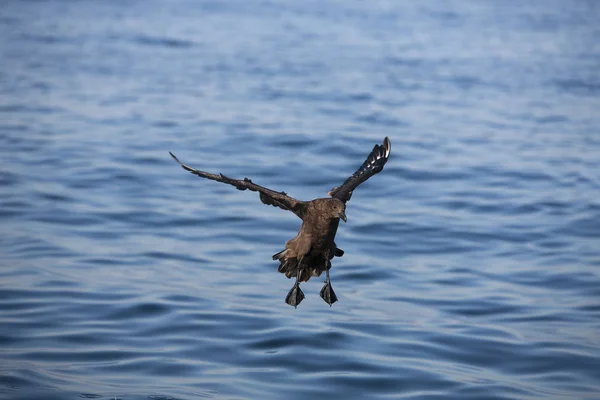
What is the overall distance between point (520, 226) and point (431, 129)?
689 cm

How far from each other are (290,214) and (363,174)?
739 centimetres

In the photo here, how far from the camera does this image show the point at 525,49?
3120cm

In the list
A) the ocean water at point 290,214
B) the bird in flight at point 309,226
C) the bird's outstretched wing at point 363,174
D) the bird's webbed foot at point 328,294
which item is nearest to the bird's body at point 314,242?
the bird in flight at point 309,226

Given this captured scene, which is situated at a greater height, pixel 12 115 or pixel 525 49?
pixel 525 49

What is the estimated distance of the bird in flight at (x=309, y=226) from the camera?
8.00 meters

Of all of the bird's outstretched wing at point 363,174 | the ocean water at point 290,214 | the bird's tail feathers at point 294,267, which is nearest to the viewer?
the bird's tail feathers at point 294,267

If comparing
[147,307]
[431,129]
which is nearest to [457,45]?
[431,129]

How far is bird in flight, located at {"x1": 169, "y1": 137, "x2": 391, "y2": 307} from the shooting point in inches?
315

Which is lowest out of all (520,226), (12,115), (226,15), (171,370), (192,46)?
(171,370)

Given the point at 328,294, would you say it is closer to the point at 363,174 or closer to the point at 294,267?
the point at 294,267

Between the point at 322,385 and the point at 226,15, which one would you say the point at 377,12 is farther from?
the point at 322,385

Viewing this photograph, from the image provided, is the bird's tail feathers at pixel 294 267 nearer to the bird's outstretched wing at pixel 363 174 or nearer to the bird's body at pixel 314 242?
the bird's body at pixel 314 242

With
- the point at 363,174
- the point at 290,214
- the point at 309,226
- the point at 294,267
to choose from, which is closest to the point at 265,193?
the point at 309,226

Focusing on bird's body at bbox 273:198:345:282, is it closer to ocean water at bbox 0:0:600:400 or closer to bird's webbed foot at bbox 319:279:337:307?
bird's webbed foot at bbox 319:279:337:307
